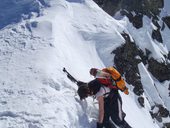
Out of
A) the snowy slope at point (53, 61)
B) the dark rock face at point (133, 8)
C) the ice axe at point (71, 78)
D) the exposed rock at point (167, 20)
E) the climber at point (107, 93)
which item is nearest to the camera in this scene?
the snowy slope at point (53, 61)

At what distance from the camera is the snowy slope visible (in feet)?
26.4

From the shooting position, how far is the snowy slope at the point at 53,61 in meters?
8.05

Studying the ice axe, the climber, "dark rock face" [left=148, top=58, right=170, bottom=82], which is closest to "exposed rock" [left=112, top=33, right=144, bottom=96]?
"dark rock face" [left=148, top=58, right=170, bottom=82]

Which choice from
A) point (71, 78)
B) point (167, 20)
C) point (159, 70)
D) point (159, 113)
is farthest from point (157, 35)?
point (71, 78)

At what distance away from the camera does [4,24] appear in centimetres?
1242

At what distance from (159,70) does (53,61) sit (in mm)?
12796

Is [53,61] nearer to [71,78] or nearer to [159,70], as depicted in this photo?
[71,78]


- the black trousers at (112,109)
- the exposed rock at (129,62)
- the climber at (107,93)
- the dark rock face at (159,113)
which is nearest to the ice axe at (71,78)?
the climber at (107,93)

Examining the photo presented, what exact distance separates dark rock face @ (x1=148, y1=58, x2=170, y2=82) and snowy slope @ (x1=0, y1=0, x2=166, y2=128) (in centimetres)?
644

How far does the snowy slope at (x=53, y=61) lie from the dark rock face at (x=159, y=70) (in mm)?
6441

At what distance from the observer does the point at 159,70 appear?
2180 cm

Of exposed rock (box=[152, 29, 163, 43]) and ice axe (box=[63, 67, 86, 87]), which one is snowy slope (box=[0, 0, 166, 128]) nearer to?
ice axe (box=[63, 67, 86, 87])

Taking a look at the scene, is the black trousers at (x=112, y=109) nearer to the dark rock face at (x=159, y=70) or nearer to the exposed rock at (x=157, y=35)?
the dark rock face at (x=159, y=70)

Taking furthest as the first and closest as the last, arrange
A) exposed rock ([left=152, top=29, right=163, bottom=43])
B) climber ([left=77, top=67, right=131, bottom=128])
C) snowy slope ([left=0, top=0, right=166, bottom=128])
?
exposed rock ([left=152, top=29, right=163, bottom=43])
climber ([left=77, top=67, right=131, bottom=128])
snowy slope ([left=0, top=0, right=166, bottom=128])
